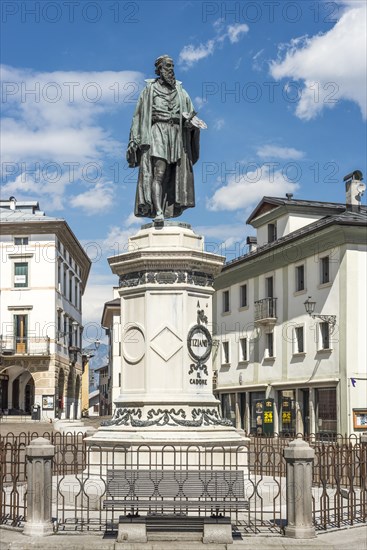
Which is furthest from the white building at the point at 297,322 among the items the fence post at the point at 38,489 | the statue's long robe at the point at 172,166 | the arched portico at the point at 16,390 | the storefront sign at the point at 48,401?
the fence post at the point at 38,489

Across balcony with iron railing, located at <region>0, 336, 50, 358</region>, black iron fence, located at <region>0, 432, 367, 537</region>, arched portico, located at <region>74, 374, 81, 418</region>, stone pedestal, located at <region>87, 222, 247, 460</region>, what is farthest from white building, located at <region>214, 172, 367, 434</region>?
arched portico, located at <region>74, 374, 81, 418</region>

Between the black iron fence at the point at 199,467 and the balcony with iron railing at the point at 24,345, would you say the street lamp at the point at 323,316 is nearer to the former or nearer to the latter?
the black iron fence at the point at 199,467

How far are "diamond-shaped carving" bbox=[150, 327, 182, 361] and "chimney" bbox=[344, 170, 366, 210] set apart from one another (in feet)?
97.7

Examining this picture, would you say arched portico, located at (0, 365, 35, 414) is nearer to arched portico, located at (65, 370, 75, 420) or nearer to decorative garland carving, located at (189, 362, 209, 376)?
arched portico, located at (65, 370, 75, 420)

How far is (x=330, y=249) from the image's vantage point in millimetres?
37719

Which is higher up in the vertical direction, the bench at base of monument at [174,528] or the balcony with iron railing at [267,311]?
the balcony with iron railing at [267,311]

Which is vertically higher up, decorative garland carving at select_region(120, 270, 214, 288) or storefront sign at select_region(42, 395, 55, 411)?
decorative garland carving at select_region(120, 270, 214, 288)

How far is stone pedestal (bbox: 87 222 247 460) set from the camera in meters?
12.8

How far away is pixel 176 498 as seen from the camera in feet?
33.0

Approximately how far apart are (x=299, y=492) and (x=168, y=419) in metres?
3.02

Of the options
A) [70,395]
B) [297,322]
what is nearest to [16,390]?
[70,395]

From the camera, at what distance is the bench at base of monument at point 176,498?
985cm

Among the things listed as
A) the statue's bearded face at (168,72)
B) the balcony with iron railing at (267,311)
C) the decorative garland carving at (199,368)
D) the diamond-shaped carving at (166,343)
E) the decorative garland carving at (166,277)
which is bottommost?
the decorative garland carving at (199,368)

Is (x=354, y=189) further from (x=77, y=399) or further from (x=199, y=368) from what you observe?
(x=77, y=399)
